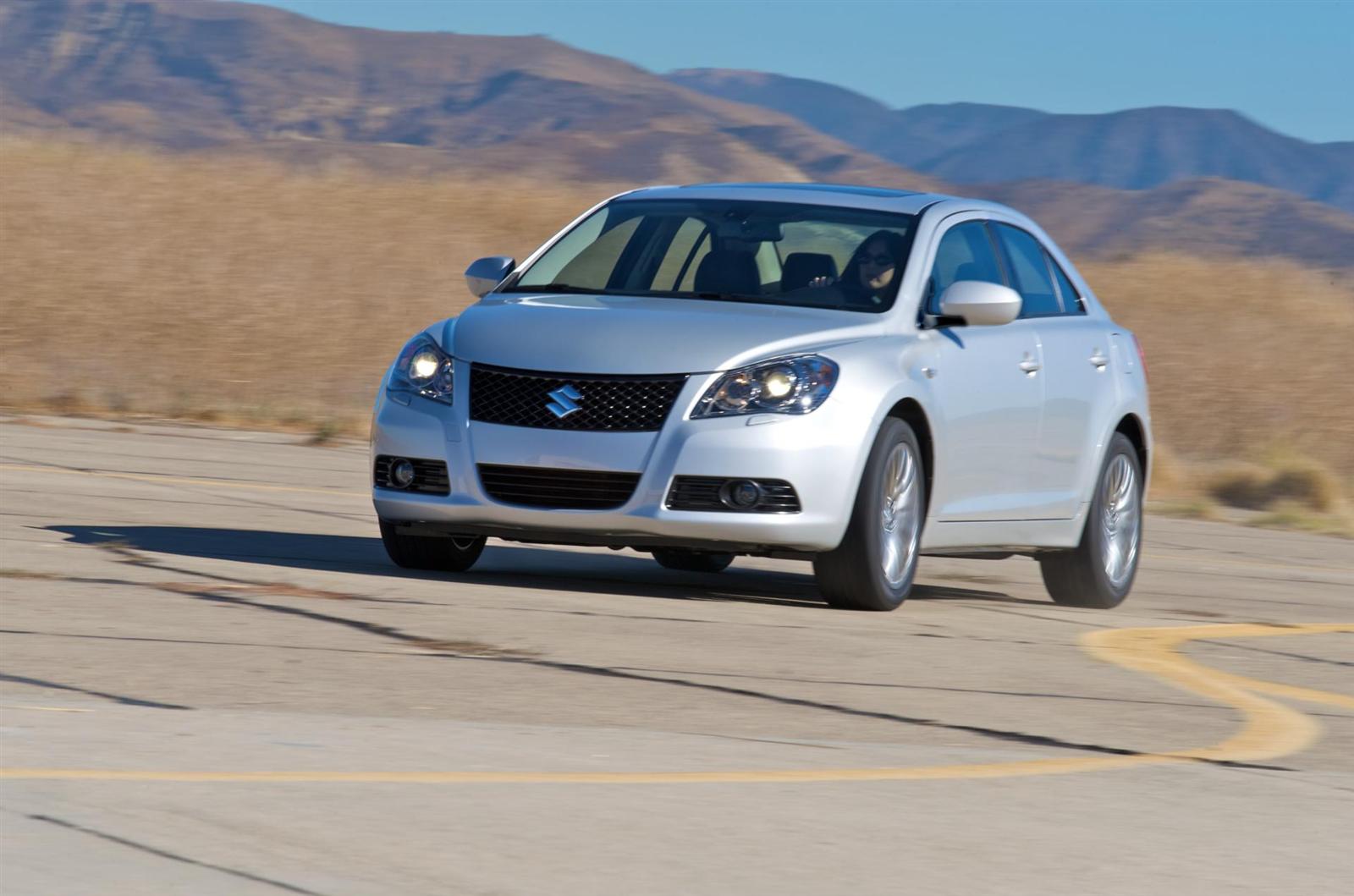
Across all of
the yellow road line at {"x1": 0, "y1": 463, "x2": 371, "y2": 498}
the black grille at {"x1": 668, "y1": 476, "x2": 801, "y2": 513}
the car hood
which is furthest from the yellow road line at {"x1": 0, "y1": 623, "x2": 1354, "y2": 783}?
the yellow road line at {"x1": 0, "y1": 463, "x2": 371, "y2": 498}

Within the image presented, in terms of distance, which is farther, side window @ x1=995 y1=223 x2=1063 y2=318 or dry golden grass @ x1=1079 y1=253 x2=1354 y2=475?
dry golden grass @ x1=1079 y1=253 x2=1354 y2=475

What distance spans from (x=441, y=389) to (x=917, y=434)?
184 centimetres

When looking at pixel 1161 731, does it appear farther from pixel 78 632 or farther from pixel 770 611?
pixel 78 632

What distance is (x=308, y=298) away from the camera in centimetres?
3522

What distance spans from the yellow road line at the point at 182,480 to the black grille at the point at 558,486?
16.5ft

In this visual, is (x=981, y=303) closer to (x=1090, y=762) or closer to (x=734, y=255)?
(x=734, y=255)

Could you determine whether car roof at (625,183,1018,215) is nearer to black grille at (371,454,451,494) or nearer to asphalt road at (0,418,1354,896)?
asphalt road at (0,418,1354,896)

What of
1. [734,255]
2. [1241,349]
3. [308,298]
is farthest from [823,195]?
[1241,349]

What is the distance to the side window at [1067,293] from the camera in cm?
1111

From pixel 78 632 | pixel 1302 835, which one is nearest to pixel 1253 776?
pixel 1302 835

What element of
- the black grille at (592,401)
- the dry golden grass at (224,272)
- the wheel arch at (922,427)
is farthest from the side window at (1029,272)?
the dry golden grass at (224,272)

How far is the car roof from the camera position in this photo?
1021 cm

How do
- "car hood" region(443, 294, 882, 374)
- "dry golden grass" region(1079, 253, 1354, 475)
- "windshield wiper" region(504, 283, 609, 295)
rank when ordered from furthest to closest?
"dry golden grass" region(1079, 253, 1354, 475) → "windshield wiper" region(504, 283, 609, 295) → "car hood" region(443, 294, 882, 374)

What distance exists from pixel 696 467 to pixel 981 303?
1.49 metres
